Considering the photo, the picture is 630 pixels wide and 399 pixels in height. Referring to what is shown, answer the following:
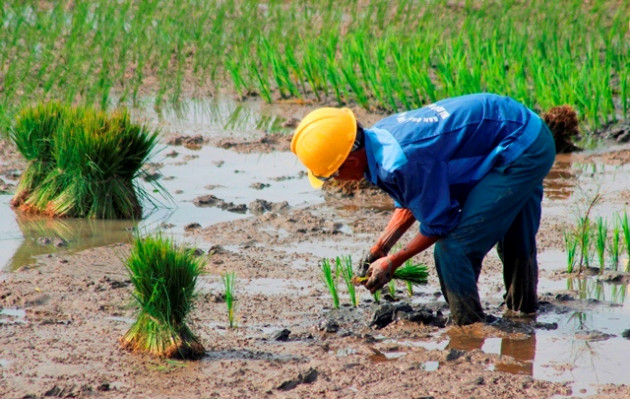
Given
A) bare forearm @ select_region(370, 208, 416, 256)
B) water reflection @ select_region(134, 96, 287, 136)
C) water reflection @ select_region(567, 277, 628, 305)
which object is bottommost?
water reflection @ select_region(567, 277, 628, 305)

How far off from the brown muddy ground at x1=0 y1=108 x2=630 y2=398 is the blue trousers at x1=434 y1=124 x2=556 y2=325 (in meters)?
0.18

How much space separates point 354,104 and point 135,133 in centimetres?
329

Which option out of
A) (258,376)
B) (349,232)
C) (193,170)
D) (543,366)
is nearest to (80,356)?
(258,376)

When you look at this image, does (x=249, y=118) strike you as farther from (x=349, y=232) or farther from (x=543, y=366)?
(x=543, y=366)

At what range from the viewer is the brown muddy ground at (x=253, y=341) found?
367 cm

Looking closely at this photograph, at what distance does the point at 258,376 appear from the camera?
379 centimetres

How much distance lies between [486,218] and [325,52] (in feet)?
20.2

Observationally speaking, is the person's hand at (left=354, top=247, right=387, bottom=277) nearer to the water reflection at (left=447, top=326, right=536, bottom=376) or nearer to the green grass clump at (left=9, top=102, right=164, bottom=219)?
the water reflection at (left=447, top=326, right=536, bottom=376)

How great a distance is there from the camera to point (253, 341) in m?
4.22

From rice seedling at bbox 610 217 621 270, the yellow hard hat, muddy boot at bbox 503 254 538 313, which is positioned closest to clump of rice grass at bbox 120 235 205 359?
the yellow hard hat

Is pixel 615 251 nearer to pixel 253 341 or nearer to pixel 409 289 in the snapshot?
pixel 409 289

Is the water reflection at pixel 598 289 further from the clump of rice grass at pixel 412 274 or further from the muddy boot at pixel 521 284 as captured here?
the clump of rice grass at pixel 412 274

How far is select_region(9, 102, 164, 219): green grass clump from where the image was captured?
6.10 meters

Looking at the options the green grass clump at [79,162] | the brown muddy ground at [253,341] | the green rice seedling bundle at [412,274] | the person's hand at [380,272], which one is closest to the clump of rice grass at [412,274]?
the green rice seedling bundle at [412,274]
